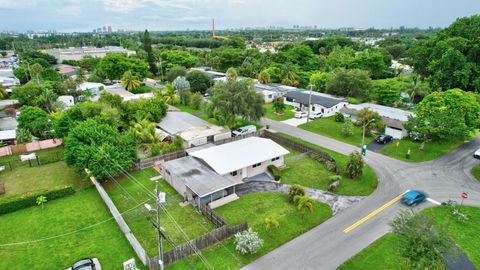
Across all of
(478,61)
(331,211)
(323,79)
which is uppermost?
(478,61)

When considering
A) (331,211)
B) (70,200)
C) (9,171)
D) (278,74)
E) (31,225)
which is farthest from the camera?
(278,74)

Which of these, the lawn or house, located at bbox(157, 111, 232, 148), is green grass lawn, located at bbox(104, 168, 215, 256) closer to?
house, located at bbox(157, 111, 232, 148)

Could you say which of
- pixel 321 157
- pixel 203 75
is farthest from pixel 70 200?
pixel 203 75

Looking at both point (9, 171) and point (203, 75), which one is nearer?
point (9, 171)

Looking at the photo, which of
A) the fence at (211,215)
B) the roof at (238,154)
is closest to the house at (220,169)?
the roof at (238,154)

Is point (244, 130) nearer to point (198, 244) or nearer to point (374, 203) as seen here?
point (374, 203)

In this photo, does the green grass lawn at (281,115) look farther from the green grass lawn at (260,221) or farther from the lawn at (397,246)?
the lawn at (397,246)

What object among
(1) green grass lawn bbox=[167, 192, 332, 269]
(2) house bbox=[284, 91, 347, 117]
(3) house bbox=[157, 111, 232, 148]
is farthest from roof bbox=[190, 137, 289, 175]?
(2) house bbox=[284, 91, 347, 117]

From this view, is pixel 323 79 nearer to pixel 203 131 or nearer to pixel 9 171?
pixel 203 131
